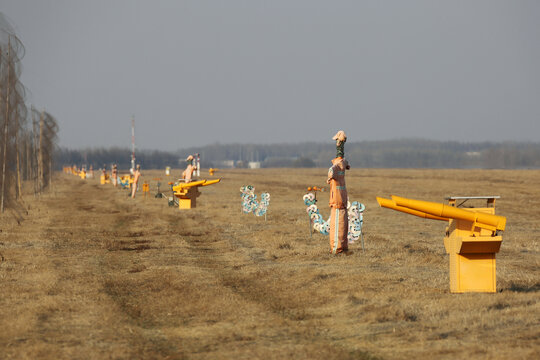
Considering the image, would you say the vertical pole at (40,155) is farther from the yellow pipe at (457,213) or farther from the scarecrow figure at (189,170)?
the yellow pipe at (457,213)

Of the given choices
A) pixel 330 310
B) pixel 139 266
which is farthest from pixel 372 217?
pixel 330 310

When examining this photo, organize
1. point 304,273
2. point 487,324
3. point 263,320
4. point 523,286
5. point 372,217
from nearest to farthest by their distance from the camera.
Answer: point 487,324, point 263,320, point 523,286, point 304,273, point 372,217

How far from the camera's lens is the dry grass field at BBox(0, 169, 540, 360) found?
9.63 m

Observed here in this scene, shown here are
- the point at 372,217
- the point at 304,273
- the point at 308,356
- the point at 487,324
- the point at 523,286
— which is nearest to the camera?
the point at 308,356

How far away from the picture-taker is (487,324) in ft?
34.6

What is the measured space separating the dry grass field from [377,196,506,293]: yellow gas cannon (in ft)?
1.19

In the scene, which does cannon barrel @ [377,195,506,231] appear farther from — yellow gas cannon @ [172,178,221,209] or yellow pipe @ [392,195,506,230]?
yellow gas cannon @ [172,178,221,209]

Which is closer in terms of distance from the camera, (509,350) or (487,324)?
(509,350)

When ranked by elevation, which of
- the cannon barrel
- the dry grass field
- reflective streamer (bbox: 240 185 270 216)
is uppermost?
the cannon barrel

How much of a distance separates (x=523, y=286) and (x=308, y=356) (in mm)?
6218

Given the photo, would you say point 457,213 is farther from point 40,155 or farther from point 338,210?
point 40,155

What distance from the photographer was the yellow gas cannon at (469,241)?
1249 centimetres

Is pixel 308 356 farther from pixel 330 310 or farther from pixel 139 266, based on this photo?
pixel 139 266

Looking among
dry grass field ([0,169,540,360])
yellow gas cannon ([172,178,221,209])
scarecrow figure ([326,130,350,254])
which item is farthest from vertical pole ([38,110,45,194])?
scarecrow figure ([326,130,350,254])
